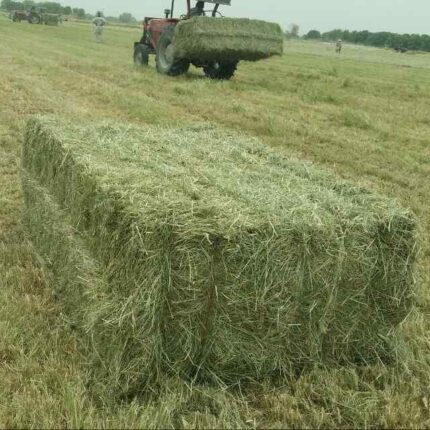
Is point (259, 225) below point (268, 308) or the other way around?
the other way around

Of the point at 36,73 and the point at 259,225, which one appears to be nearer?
the point at 259,225

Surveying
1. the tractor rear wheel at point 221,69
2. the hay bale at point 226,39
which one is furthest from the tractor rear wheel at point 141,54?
the hay bale at point 226,39

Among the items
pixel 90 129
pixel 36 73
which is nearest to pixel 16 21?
pixel 36 73

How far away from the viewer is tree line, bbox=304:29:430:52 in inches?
2884

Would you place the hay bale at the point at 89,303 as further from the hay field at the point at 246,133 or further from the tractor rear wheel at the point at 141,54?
the tractor rear wheel at the point at 141,54

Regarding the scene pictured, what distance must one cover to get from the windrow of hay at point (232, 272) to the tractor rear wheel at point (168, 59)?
11963 millimetres

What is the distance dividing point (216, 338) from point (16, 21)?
4974 cm

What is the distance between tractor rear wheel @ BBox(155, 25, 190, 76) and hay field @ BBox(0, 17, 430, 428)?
35cm

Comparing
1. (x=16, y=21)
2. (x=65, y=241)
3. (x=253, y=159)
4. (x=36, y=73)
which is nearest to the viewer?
(x=65, y=241)

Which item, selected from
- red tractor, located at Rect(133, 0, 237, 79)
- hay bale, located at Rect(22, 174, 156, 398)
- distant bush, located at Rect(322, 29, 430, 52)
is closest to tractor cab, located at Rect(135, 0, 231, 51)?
red tractor, located at Rect(133, 0, 237, 79)

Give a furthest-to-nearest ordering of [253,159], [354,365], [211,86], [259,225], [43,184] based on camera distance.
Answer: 1. [211,86]
2. [43,184]
3. [253,159]
4. [354,365]
5. [259,225]

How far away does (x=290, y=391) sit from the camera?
3100 mm

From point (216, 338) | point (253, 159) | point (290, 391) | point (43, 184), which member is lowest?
point (290, 391)

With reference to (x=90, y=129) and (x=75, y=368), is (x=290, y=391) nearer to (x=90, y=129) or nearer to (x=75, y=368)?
(x=75, y=368)
